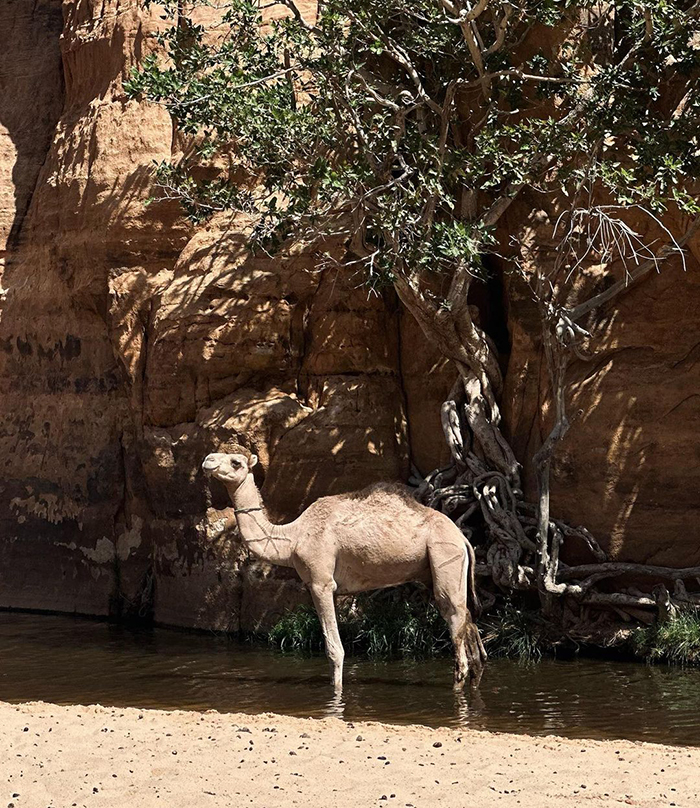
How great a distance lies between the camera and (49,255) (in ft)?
56.3

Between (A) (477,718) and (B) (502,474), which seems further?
(B) (502,474)

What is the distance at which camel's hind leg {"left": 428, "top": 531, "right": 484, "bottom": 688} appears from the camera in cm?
1150

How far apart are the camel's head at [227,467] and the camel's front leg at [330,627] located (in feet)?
4.02

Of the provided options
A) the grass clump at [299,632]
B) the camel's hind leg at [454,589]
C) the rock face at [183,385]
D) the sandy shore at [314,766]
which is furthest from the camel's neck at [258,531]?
the sandy shore at [314,766]

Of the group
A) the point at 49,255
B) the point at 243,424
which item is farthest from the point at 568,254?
the point at 49,255

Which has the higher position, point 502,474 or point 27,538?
point 502,474

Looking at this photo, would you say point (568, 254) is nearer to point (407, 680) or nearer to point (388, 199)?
point (388, 199)

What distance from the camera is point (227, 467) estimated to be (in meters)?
11.9

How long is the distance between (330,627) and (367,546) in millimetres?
827

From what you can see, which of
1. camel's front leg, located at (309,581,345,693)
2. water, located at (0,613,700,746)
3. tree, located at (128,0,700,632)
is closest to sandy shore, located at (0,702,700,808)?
water, located at (0,613,700,746)

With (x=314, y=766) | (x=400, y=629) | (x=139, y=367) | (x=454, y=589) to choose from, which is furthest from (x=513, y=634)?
(x=139, y=367)

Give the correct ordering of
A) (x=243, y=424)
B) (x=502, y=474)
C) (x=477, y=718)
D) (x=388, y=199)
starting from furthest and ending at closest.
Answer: (x=243, y=424) → (x=502, y=474) → (x=388, y=199) → (x=477, y=718)

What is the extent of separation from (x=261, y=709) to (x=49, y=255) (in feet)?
29.1

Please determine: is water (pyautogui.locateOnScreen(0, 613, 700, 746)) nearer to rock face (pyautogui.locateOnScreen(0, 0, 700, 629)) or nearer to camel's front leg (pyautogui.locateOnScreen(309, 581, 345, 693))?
camel's front leg (pyautogui.locateOnScreen(309, 581, 345, 693))
